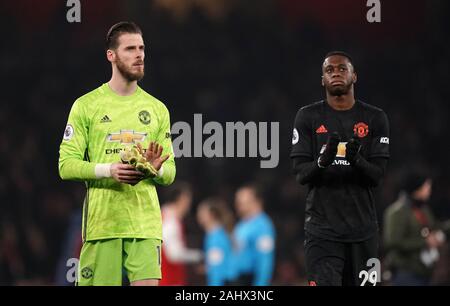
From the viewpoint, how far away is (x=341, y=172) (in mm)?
6535

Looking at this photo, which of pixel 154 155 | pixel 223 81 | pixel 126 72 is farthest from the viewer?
pixel 223 81

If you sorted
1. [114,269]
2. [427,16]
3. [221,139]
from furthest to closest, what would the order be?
1. [427,16]
2. [221,139]
3. [114,269]

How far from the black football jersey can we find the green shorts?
1059 mm

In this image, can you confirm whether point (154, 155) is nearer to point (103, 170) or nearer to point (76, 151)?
point (103, 170)

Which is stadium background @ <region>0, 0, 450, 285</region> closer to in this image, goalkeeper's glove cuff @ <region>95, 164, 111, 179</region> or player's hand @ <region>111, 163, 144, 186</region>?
goalkeeper's glove cuff @ <region>95, 164, 111, 179</region>

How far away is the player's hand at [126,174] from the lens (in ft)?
19.7

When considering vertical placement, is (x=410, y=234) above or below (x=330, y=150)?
below

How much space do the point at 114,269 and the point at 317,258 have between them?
128 cm

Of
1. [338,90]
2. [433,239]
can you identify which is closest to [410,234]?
[433,239]

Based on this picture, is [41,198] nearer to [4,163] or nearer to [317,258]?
[4,163]

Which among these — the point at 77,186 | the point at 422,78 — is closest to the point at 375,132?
the point at 77,186

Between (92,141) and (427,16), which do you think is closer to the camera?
(92,141)

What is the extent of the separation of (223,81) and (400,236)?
5.30m

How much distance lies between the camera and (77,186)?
1380 centimetres
